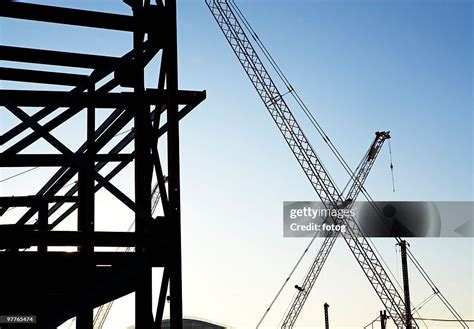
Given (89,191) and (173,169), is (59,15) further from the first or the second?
(89,191)

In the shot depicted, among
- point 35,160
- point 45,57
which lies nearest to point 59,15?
point 45,57

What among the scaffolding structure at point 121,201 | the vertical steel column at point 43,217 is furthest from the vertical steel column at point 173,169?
the vertical steel column at point 43,217

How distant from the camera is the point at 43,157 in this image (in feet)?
42.0

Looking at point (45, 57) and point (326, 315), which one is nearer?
point (45, 57)

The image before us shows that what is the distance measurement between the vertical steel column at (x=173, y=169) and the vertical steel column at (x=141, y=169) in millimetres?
366

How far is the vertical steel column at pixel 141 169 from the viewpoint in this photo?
961cm

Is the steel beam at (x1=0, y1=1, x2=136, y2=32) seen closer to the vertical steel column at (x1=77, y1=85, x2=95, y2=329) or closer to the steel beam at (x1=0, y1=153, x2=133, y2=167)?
the vertical steel column at (x1=77, y1=85, x2=95, y2=329)

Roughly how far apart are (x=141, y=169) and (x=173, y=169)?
58cm

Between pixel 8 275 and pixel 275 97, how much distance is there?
79760mm

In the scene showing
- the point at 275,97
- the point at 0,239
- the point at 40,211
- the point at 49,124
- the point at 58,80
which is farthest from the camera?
the point at 275,97

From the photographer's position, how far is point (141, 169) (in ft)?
32.7

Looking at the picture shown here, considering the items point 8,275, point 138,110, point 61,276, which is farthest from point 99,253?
point 138,110

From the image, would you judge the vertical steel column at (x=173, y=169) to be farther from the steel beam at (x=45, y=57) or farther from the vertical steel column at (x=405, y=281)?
the vertical steel column at (x=405, y=281)

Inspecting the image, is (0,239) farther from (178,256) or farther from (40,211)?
(40,211)
